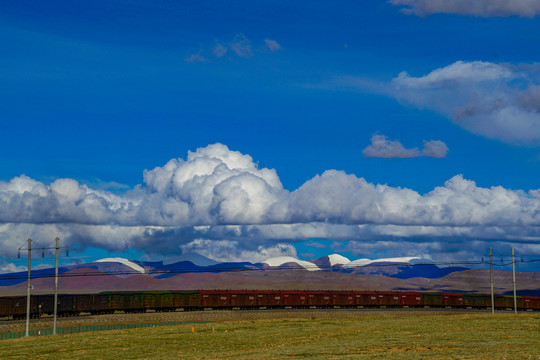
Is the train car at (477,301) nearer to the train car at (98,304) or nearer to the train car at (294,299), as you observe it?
the train car at (294,299)

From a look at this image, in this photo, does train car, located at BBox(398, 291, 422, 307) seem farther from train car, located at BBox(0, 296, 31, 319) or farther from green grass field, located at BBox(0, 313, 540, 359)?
train car, located at BBox(0, 296, 31, 319)

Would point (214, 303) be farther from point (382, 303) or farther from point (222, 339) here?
point (222, 339)

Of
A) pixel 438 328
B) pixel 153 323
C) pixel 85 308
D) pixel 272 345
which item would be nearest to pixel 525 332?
pixel 438 328

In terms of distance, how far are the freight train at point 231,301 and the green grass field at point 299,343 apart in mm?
31405

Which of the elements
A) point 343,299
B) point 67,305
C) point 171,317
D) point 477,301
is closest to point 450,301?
point 477,301

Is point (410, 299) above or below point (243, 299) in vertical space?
below

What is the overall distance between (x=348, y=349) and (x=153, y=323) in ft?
183

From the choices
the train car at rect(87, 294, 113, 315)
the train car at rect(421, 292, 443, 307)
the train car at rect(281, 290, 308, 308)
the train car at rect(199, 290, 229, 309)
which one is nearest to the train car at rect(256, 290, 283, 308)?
the train car at rect(281, 290, 308, 308)

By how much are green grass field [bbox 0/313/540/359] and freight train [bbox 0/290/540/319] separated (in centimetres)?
3140

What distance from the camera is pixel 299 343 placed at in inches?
1975

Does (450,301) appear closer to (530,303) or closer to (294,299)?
(530,303)

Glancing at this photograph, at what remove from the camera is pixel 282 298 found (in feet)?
396

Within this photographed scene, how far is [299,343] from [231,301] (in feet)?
223

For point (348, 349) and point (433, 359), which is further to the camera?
point (348, 349)
